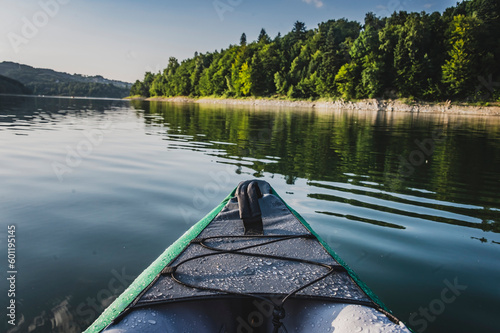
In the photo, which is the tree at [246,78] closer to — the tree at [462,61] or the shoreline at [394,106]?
the shoreline at [394,106]

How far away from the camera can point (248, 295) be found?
Result: 7.25 feet

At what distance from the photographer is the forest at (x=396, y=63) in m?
52.7

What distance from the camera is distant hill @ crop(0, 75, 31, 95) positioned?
376ft

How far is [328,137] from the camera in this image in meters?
17.0

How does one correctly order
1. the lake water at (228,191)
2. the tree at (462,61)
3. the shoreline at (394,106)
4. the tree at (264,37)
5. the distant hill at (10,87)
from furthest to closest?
1. the distant hill at (10,87)
2. the tree at (264,37)
3. the tree at (462,61)
4. the shoreline at (394,106)
5. the lake water at (228,191)

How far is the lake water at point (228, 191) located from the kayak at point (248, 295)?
1.26 m

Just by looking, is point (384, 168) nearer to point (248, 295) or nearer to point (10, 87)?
point (248, 295)

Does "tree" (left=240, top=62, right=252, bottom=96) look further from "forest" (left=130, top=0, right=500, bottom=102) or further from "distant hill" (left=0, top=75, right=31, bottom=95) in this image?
"distant hill" (left=0, top=75, right=31, bottom=95)

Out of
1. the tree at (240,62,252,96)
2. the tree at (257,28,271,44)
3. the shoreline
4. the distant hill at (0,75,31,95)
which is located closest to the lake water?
the shoreline

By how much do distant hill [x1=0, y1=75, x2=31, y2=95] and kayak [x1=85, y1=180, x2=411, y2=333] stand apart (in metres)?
146

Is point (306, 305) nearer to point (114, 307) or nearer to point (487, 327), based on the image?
point (114, 307)

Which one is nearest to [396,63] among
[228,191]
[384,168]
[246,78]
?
[246,78]

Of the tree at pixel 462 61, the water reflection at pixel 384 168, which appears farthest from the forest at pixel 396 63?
the water reflection at pixel 384 168

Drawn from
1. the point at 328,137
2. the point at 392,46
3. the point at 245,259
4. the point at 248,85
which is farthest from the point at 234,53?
the point at 245,259
